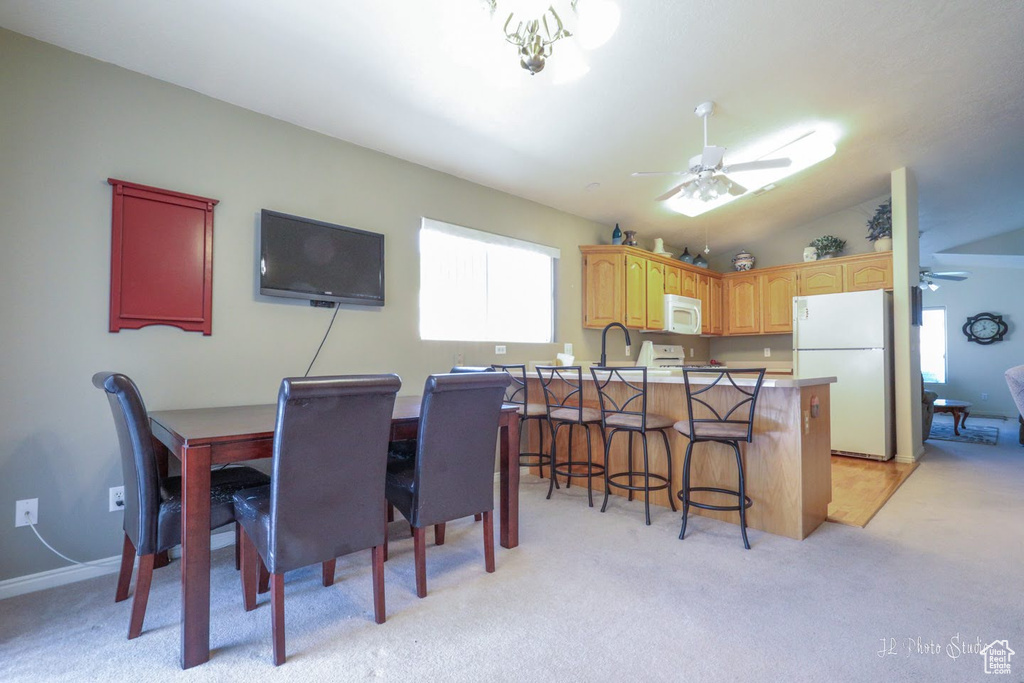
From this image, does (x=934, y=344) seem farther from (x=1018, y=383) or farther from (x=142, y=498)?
(x=142, y=498)

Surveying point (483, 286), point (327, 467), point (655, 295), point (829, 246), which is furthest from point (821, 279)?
point (327, 467)

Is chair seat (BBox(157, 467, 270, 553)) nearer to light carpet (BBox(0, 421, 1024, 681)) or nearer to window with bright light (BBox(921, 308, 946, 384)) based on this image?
light carpet (BBox(0, 421, 1024, 681))

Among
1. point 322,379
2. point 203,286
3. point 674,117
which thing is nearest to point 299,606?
point 322,379

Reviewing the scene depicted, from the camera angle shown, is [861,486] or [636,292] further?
[636,292]

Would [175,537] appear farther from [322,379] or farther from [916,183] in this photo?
[916,183]

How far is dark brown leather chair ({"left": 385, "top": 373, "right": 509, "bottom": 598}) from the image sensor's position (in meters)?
1.86

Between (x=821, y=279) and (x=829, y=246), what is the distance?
1.30 ft

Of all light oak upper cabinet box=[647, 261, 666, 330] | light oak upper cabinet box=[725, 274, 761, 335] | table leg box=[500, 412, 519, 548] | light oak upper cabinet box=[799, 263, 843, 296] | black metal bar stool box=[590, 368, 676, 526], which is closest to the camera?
table leg box=[500, 412, 519, 548]

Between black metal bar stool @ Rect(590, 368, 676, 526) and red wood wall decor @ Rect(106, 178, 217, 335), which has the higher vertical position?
red wood wall decor @ Rect(106, 178, 217, 335)

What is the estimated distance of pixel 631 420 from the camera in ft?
9.21

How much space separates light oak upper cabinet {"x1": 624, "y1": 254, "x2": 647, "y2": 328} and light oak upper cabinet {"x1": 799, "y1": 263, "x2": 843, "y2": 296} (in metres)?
2.01

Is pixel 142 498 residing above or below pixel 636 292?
below

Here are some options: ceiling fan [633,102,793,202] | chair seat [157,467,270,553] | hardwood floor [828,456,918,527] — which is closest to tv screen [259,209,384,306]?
chair seat [157,467,270,553]

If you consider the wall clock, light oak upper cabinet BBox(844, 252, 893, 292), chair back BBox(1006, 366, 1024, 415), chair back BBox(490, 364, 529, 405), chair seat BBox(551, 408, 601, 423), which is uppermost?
light oak upper cabinet BBox(844, 252, 893, 292)
